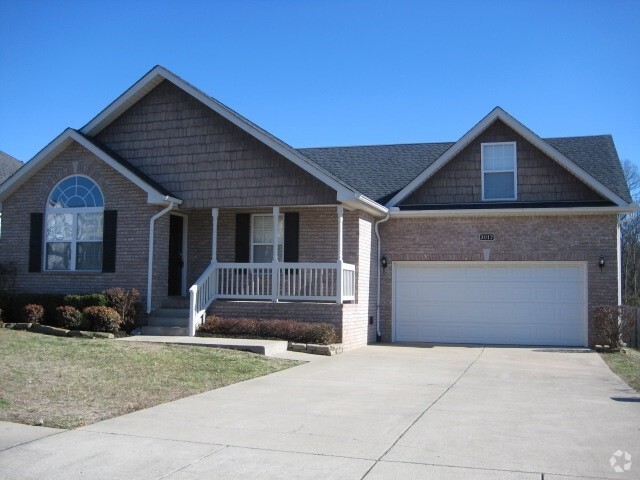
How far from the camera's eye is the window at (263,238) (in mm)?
18172

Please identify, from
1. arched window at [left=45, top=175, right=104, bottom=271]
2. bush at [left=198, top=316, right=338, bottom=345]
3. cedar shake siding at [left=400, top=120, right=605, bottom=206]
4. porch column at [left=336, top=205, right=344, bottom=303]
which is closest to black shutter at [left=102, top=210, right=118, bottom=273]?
arched window at [left=45, top=175, right=104, bottom=271]

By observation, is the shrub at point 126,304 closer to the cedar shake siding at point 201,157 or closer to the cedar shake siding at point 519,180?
the cedar shake siding at point 201,157

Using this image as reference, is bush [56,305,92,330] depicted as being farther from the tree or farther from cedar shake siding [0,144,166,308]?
the tree

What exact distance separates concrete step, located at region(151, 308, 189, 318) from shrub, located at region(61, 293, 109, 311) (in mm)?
1311

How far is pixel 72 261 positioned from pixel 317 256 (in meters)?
6.20

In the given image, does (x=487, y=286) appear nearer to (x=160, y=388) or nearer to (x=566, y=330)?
(x=566, y=330)

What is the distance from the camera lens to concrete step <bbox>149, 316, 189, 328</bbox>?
53.0ft

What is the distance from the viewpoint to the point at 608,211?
16969mm

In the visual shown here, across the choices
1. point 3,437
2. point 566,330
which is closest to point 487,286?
point 566,330

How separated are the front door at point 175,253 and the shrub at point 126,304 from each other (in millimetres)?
1752

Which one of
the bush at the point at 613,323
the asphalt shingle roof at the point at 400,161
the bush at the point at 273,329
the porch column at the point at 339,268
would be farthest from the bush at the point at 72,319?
the bush at the point at 613,323

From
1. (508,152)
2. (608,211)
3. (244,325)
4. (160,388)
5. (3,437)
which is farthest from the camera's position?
(508,152)

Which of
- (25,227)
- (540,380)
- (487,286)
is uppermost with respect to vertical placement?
(25,227)

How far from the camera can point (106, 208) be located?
17188 millimetres
